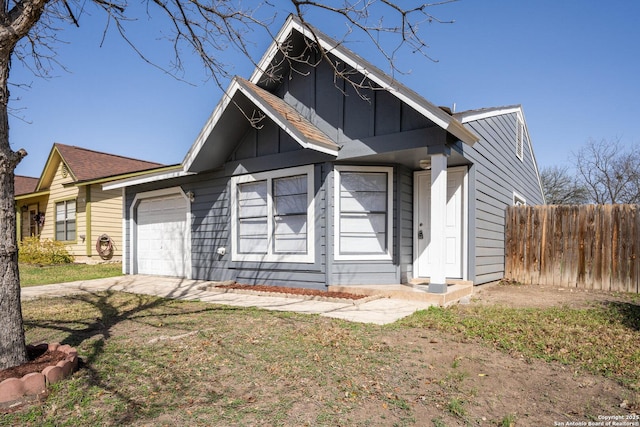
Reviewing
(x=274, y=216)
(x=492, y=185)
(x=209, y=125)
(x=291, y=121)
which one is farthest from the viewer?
(x=492, y=185)

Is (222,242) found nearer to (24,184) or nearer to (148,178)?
(148,178)

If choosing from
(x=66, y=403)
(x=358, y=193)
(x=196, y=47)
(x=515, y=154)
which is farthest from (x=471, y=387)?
(x=515, y=154)

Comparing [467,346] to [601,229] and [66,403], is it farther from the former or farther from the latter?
[601,229]

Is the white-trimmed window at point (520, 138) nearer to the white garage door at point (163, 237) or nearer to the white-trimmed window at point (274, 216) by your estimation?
the white-trimmed window at point (274, 216)

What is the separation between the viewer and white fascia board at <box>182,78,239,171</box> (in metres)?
8.09

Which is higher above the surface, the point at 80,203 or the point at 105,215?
the point at 80,203

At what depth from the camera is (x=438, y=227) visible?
665 centimetres

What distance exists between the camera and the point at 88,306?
21.5ft

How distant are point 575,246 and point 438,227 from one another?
16.2 feet

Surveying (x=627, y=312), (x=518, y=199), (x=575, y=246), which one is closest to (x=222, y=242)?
(x=627, y=312)

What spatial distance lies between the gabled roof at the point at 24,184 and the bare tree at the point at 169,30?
22346 mm

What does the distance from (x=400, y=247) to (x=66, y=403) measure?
610 cm

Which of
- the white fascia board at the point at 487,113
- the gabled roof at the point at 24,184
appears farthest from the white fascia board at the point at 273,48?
the gabled roof at the point at 24,184

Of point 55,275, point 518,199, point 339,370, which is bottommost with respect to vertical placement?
point 55,275
